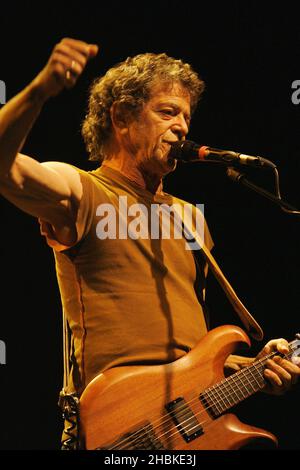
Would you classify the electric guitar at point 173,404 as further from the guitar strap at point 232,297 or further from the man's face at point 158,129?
the man's face at point 158,129

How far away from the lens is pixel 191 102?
270cm

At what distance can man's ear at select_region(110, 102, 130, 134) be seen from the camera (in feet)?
8.38

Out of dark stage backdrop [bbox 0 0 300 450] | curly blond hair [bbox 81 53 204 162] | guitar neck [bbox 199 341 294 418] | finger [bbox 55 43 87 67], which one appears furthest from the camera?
dark stage backdrop [bbox 0 0 300 450]

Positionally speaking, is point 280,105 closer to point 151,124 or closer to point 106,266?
point 151,124

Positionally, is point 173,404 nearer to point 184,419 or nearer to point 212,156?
point 184,419

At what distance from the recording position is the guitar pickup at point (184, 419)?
1970 millimetres

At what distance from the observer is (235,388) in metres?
2.19

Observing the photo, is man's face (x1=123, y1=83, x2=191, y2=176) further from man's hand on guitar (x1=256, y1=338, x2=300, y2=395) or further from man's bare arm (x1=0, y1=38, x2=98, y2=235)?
man's hand on guitar (x1=256, y1=338, x2=300, y2=395)

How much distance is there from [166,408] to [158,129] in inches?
44.9

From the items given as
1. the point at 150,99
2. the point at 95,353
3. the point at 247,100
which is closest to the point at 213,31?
the point at 247,100

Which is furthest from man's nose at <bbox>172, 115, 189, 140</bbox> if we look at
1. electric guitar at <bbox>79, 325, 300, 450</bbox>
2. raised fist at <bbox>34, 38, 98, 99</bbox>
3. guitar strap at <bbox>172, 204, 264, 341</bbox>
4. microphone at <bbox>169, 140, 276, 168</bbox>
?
raised fist at <bbox>34, 38, 98, 99</bbox>

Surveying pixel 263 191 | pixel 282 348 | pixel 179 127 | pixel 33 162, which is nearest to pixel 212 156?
pixel 263 191

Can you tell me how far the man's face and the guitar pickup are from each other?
972 mm

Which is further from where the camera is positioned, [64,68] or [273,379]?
[273,379]
